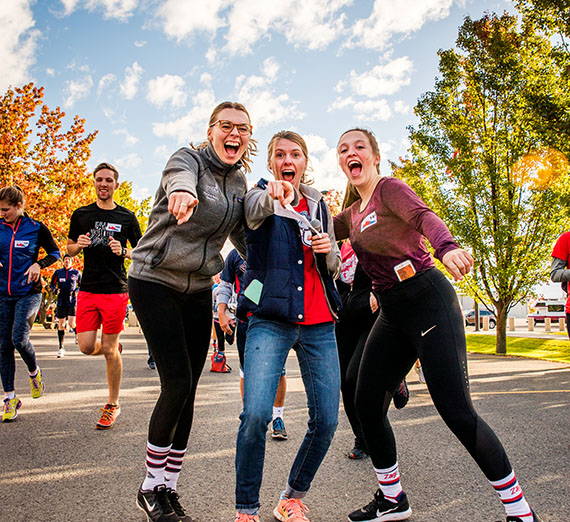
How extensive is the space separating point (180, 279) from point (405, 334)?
4.46 ft

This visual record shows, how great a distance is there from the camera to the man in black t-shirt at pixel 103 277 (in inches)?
198

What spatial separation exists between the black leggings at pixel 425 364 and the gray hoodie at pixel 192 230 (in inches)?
42.3

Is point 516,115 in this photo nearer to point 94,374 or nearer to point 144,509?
point 94,374

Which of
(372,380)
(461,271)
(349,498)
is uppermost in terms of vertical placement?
(461,271)

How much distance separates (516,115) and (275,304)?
45.5ft

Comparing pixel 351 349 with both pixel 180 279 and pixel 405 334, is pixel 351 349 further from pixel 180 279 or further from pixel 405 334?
pixel 180 279

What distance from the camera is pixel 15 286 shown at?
206 inches

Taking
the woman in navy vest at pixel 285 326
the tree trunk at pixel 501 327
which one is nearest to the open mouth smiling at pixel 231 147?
the woman in navy vest at pixel 285 326

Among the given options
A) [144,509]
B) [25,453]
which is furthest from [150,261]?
[25,453]

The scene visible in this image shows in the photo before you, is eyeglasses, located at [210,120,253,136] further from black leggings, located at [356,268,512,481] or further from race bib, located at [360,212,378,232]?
black leggings, located at [356,268,512,481]

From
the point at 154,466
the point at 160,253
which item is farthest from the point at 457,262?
the point at 154,466

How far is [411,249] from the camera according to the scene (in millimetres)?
2783

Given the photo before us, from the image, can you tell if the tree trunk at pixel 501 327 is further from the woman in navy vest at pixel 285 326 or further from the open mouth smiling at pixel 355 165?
the woman in navy vest at pixel 285 326

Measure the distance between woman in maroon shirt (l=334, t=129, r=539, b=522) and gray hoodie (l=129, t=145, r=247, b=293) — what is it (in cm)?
86
